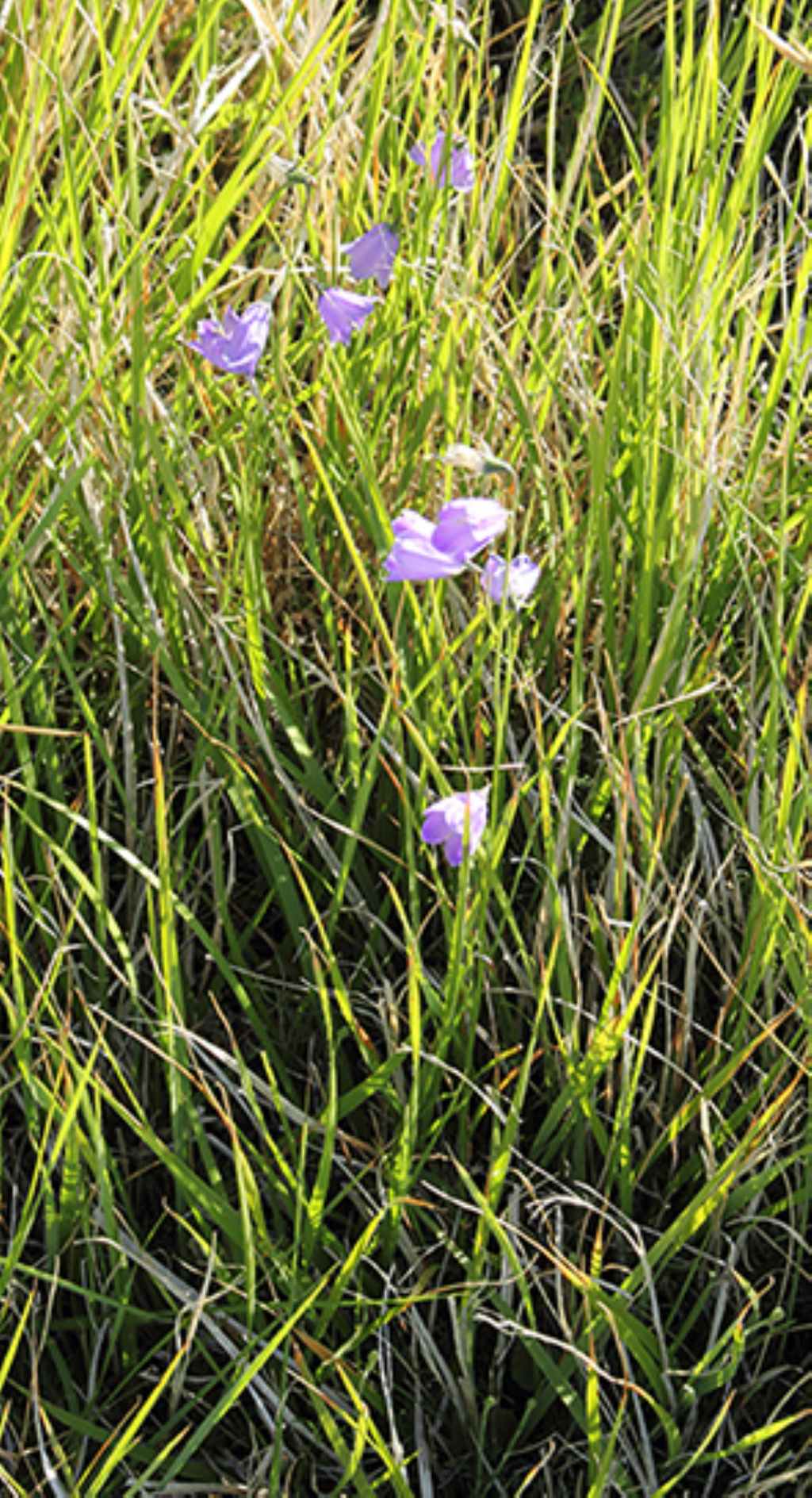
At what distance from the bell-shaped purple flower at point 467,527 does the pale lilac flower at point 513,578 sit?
2 cm

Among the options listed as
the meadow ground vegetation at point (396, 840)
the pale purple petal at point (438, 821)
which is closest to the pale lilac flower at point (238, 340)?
the meadow ground vegetation at point (396, 840)

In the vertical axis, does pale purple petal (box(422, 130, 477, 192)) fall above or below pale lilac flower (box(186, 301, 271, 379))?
above

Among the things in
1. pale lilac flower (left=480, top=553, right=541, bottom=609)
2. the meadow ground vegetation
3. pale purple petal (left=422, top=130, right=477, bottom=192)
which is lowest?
the meadow ground vegetation

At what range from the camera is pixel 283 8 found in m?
1.28

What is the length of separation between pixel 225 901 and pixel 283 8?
68 centimetres

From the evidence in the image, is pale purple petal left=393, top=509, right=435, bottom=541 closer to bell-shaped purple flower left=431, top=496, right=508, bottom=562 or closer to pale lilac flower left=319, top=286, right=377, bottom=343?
bell-shaped purple flower left=431, top=496, right=508, bottom=562

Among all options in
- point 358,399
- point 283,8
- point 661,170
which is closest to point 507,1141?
point 358,399

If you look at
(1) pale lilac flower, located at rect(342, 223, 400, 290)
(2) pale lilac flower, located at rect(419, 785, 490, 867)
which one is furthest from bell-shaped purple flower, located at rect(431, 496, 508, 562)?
(1) pale lilac flower, located at rect(342, 223, 400, 290)

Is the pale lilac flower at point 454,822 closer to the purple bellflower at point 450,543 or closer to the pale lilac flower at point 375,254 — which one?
the purple bellflower at point 450,543

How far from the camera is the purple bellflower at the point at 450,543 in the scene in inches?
36.1

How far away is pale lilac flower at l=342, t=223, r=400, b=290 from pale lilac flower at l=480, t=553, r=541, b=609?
0.25 m

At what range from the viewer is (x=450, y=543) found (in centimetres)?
92

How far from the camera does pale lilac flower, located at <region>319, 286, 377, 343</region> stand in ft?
3.44

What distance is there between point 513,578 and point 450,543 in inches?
2.3
